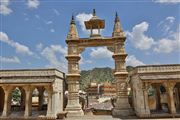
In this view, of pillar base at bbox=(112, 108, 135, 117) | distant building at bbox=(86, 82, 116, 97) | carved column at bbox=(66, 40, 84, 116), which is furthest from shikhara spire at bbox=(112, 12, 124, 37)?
distant building at bbox=(86, 82, 116, 97)

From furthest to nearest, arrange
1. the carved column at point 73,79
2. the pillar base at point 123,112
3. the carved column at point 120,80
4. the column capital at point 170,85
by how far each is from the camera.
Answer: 1. the carved column at point 73,79
2. the carved column at point 120,80
3. the pillar base at point 123,112
4. the column capital at point 170,85

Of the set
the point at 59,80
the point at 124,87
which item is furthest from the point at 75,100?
the point at 124,87

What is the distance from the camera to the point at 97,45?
22328mm

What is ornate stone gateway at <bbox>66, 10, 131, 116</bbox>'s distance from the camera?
2055 cm

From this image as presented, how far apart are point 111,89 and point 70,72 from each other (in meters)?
26.8

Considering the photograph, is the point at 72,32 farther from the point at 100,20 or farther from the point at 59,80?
the point at 59,80

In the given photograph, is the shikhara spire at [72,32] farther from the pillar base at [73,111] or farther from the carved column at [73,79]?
the pillar base at [73,111]

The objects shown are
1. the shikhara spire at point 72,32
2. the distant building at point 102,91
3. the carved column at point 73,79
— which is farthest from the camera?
the distant building at point 102,91

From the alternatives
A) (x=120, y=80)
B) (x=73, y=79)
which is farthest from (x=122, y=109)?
(x=73, y=79)

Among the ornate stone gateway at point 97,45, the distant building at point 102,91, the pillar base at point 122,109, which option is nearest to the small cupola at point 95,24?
the ornate stone gateway at point 97,45

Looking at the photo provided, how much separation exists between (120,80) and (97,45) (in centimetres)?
474

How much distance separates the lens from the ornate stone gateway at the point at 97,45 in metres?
20.5

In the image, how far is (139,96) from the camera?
1919cm

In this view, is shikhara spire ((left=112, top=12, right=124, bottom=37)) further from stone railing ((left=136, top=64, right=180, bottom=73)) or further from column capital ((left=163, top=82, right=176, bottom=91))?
column capital ((left=163, top=82, right=176, bottom=91))
